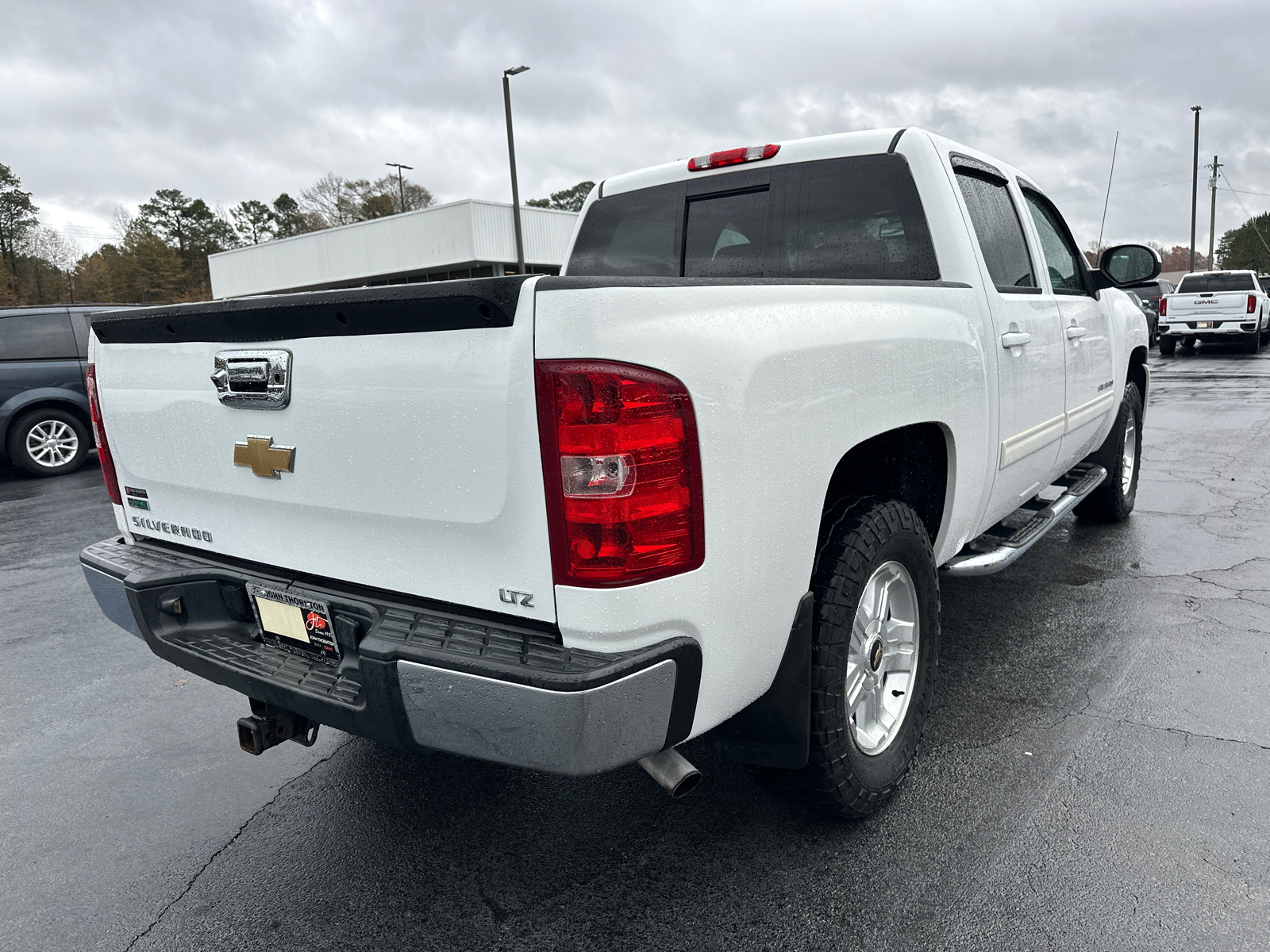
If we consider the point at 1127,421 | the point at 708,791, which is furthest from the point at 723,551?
the point at 1127,421

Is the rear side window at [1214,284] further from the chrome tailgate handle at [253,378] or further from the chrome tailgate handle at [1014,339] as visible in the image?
the chrome tailgate handle at [253,378]

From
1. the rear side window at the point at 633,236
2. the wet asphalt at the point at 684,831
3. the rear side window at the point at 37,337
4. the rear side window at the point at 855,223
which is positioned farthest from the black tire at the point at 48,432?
the rear side window at the point at 855,223

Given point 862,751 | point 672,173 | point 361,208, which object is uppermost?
point 361,208

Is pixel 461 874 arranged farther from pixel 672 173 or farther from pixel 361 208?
pixel 361 208

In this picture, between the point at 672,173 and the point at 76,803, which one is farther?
the point at 672,173

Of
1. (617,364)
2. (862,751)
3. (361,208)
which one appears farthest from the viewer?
(361,208)

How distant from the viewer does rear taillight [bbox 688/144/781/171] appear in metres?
3.51

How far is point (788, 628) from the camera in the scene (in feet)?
7.07

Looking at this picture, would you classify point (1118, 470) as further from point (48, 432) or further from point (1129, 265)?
point (48, 432)

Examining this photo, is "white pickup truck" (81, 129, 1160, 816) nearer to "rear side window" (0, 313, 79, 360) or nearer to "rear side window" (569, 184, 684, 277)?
"rear side window" (569, 184, 684, 277)

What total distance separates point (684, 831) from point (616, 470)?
1311 mm

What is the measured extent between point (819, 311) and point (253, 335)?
1.42 meters

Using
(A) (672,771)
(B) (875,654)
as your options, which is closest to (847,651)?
(B) (875,654)

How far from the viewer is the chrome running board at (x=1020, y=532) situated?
322cm
